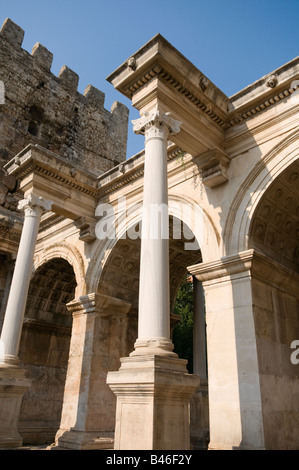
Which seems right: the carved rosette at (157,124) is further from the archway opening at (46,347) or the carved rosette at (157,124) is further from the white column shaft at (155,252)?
the archway opening at (46,347)

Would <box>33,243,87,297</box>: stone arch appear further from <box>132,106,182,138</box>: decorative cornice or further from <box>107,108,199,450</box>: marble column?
<box>132,106,182,138</box>: decorative cornice

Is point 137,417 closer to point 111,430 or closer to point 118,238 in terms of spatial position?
point 111,430

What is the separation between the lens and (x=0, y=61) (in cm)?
1817

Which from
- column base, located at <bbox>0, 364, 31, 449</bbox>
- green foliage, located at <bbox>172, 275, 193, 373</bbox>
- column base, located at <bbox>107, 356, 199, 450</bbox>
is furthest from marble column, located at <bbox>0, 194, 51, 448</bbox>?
green foliage, located at <bbox>172, 275, 193, 373</bbox>

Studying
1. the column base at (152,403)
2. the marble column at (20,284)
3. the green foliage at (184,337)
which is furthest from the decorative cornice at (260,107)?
the green foliage at (184,337)

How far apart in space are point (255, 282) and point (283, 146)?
9.32 feet

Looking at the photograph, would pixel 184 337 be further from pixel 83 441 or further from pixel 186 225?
pixel 83 441

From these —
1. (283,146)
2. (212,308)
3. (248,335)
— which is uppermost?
(283,146)

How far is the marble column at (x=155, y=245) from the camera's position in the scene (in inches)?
230

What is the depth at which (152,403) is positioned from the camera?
5.12 m

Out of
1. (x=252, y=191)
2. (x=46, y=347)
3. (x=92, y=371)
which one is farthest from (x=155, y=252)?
(x=46, y=347)

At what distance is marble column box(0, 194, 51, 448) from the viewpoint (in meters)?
8.87

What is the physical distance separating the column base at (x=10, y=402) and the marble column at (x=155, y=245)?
182 inches

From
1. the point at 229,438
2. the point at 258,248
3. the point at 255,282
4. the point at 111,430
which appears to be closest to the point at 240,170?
the point at 258,248
